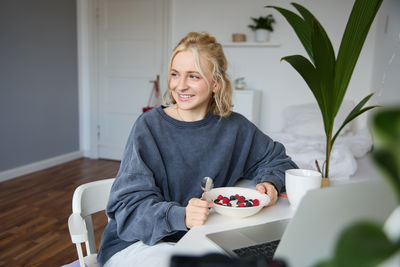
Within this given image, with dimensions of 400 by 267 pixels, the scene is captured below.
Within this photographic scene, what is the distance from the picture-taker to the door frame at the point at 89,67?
4.38 meters

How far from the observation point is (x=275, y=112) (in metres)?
4.13

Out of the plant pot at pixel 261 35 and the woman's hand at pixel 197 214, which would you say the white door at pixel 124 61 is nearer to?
the plant pot at pixel 261 35

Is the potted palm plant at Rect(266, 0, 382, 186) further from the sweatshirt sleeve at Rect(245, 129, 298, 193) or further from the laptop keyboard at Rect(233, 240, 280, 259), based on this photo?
the laptop keyboard at Rect(233, 240, 280, 259)

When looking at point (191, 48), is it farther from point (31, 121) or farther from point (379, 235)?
point (31, 121)

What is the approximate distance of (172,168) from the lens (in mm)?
1175

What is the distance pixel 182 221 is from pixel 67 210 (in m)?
2.34

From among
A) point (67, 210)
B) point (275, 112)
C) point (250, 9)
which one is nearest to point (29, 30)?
point (67, 210)

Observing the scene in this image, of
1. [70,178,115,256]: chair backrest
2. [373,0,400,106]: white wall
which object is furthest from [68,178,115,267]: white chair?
[373,0,400,106]: white wall

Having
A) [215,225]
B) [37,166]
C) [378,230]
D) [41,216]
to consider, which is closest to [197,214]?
[215,225]

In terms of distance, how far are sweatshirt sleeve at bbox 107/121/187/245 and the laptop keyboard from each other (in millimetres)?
183

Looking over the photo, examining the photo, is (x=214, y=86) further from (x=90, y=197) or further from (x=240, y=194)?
(x=90, y=197)

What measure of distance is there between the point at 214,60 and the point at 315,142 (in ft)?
5.46

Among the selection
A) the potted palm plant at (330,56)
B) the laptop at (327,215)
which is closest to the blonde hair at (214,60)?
the potted palm plant at (330,56)

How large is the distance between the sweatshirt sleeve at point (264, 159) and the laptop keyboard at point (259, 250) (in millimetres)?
482
